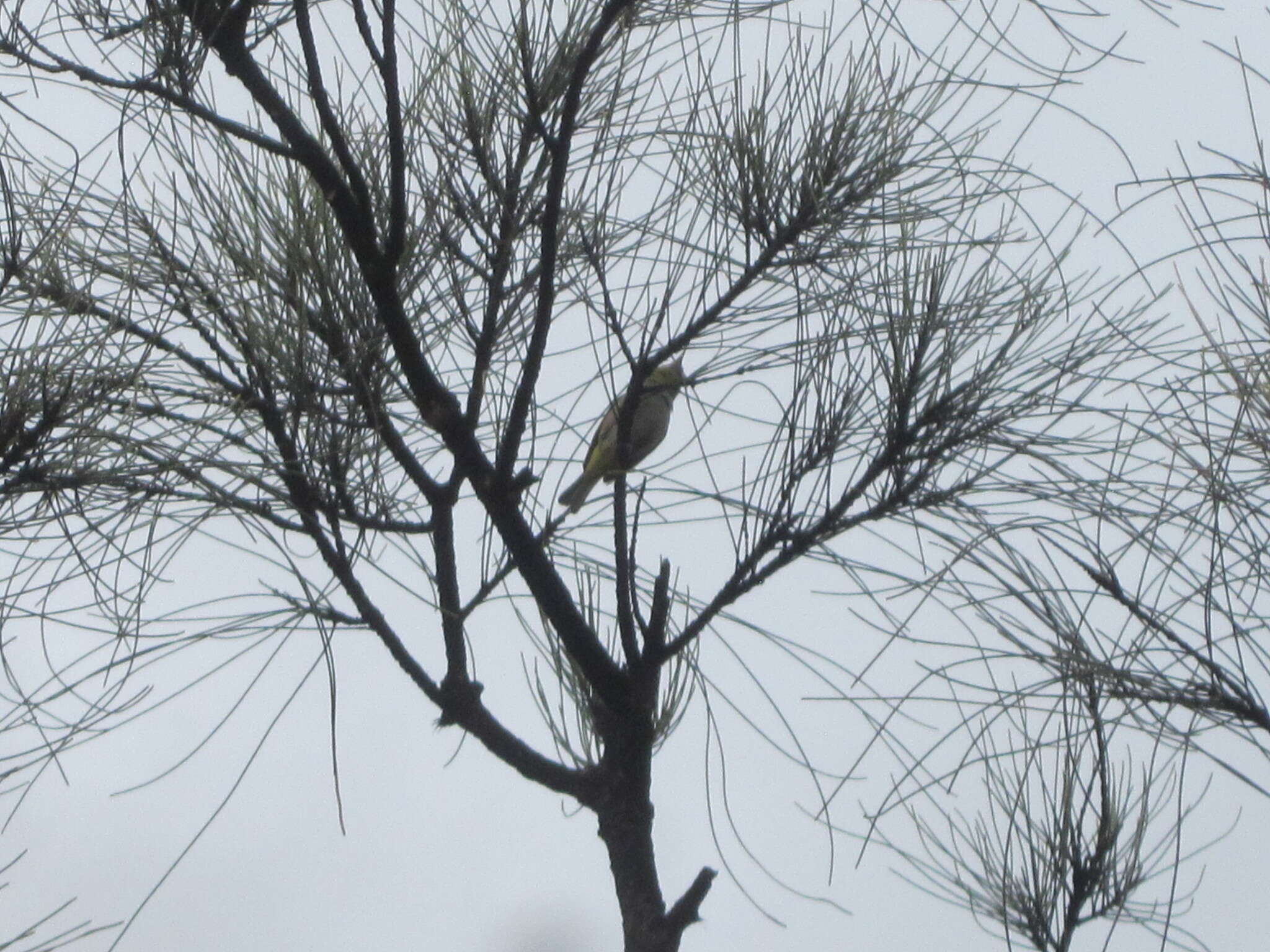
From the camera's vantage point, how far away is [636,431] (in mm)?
2021

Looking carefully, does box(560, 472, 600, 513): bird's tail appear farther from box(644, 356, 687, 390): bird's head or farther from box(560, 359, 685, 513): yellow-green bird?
box(644, 356, 687, 390): bird's head

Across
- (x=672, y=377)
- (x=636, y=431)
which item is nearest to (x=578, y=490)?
(x=636, y=431)

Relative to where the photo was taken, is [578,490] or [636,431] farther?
[578,490]

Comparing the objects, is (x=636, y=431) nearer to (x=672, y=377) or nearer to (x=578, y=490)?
(x=578, y=490)

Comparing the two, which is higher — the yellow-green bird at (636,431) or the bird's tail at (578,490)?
the bird's tail at (578,490)

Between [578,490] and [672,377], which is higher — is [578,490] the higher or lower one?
the higher one

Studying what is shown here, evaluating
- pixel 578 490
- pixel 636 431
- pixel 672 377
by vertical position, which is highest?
pixel 578 490

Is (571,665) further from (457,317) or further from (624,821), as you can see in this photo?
(457,317)

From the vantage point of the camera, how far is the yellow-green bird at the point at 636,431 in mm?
1149

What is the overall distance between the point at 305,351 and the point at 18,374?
0.22 m

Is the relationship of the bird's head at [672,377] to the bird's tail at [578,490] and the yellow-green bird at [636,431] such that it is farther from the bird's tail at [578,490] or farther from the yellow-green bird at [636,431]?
the bird's tail at [578,490]

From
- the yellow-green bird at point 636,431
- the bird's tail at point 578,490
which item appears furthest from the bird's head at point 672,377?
the bird's tail at point 578,490

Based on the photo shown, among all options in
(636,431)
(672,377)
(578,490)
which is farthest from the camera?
(578,490)

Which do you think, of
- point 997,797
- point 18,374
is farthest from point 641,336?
point 997,797
